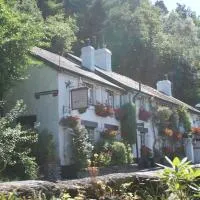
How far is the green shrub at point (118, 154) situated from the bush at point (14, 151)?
5.59 m

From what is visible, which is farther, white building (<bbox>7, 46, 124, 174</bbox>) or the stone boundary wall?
white building (<bbox>7, 46, 124, 174</bbox>)

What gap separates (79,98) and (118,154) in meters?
4.28

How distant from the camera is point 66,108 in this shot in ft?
82.1

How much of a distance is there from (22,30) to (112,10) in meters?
35.0

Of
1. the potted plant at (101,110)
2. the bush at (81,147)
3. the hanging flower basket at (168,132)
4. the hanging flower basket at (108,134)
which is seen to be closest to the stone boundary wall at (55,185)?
the bush at (81,147)

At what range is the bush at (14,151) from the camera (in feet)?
57.5

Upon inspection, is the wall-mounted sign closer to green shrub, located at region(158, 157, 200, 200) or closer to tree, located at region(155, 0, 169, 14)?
green shrub, located at region(158, 157, 200, 200)

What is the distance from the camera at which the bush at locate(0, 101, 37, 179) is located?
690 inches

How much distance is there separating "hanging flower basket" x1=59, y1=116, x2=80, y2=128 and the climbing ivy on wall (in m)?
6.22

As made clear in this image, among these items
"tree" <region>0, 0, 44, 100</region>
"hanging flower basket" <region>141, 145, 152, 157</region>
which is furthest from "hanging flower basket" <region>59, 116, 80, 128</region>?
"hanging flower basket" <region>141, 145, 152, 157</region>

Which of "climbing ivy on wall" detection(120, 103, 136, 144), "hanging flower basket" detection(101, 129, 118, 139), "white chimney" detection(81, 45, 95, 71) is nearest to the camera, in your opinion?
"hanging flower basket" detection(101, 129, 118, 139)

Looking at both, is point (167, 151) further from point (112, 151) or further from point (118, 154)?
point (112, 151)

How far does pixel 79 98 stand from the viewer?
936 inches

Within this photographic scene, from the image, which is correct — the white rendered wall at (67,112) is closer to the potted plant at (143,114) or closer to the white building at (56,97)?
the white building at (56,97)
